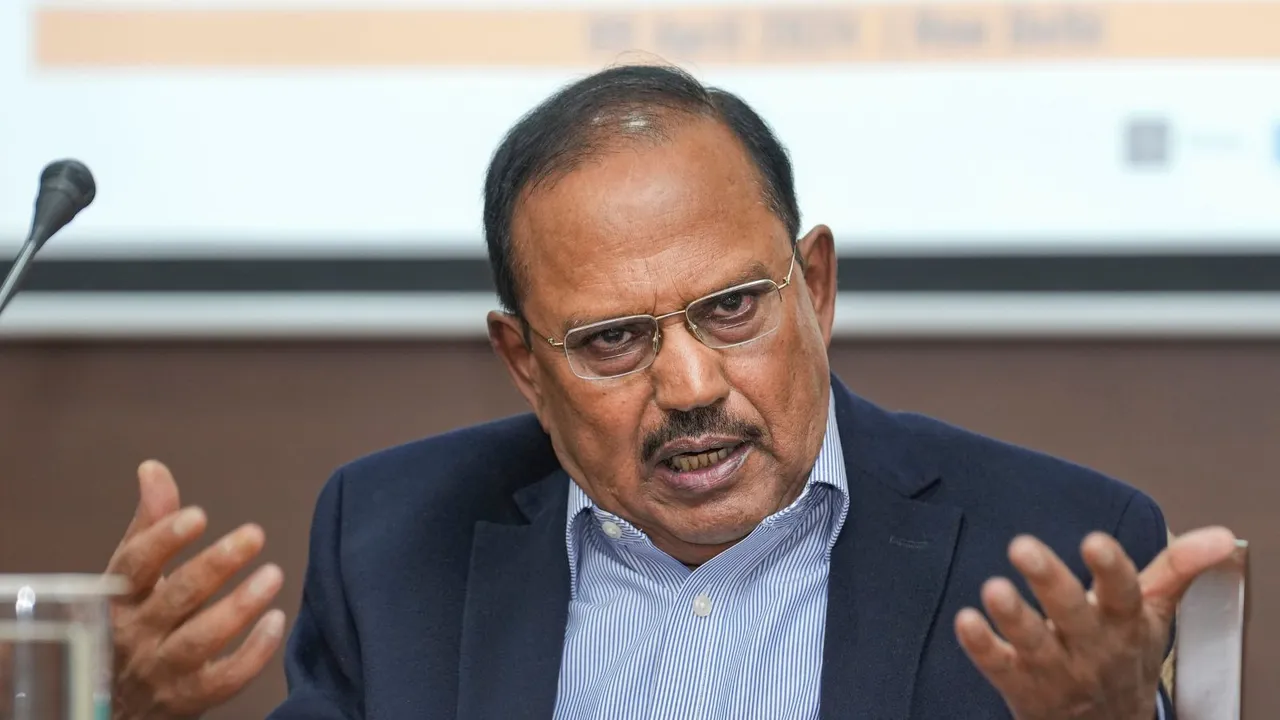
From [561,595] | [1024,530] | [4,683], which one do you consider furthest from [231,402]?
[4,683]

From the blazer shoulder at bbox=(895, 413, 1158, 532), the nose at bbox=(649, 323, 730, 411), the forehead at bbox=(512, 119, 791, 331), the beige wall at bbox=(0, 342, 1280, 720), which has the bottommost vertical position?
the beige wall at bbox=(0, 342, 1280, 720)

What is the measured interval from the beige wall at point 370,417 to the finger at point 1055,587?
170 centimetres

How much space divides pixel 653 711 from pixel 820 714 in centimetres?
22

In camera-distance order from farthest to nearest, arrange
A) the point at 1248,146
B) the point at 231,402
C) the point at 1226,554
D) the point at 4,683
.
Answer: the point at 231,402, the point at 1248,146, the point at 1226,554, the point at 4,683

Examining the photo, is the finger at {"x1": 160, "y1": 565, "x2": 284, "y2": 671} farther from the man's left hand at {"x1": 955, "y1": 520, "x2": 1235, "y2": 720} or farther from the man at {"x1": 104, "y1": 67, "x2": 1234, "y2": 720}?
the man's left hand at {"x1": 955, "y1": 520, "x2": 1235, "y2": 720}

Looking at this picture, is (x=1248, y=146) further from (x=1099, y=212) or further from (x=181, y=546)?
(x=181, y=546)

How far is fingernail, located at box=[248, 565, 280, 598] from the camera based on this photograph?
143 cm

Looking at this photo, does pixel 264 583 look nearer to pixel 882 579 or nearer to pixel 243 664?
pixel 243 664

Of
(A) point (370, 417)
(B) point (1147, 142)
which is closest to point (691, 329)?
(B) point (1147, 142)

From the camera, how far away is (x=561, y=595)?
6.41 feet

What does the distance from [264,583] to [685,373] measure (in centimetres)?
60

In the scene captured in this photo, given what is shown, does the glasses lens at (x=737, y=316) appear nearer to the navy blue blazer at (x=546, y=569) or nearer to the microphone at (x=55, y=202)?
the navy blue blazer at (x=546, y=569)

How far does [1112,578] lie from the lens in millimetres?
1356

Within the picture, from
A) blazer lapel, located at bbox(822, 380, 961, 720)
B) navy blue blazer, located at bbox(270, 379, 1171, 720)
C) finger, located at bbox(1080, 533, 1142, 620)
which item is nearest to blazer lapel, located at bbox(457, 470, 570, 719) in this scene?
navy blue blazer, located at bbox(270, 379, 1171, 720)
